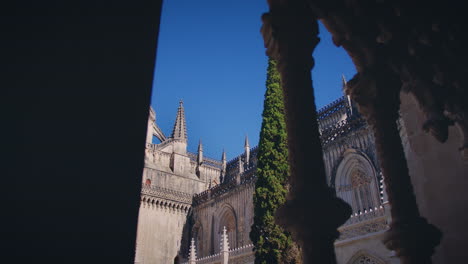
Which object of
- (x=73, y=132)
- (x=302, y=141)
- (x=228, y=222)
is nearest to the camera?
(x=73, y=132)

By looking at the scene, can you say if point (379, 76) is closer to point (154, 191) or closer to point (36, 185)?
point (36, 185)

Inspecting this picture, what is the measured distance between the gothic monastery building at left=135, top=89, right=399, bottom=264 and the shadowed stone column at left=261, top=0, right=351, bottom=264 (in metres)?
11.3

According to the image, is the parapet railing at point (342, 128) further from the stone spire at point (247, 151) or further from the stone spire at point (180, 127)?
the stone spire at point (180, 127)

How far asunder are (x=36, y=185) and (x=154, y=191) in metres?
27.9

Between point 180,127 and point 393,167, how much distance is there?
31.5 metres

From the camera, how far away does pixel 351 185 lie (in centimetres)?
1858

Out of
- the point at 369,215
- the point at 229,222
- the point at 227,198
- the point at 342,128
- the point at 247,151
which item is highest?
the point at 247,151

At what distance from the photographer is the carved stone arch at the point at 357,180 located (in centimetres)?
1730

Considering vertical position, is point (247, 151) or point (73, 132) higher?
point (247, 151)

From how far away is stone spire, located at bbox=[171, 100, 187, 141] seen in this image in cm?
3419

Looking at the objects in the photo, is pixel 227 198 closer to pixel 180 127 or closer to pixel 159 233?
pixel 159 233

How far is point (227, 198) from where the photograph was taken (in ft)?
87.9

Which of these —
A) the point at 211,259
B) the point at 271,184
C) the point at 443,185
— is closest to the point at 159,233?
the point at 211,259

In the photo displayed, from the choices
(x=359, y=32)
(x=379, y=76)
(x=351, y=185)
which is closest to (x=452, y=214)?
(x=379, y=76)
